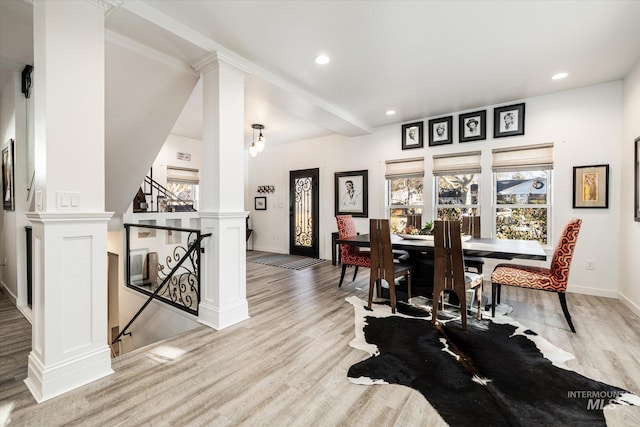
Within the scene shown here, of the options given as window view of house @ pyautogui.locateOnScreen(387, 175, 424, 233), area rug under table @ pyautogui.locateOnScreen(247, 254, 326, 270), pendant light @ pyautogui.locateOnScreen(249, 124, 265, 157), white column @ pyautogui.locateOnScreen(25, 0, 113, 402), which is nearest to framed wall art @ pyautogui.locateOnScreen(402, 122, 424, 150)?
window view of house @ pyautogui.locateOnScreen(387, 175, 424, 233)

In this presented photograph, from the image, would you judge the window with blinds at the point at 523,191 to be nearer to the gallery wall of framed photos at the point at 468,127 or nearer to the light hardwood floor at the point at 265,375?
the gallery wall of framed photos at the point at 468,127

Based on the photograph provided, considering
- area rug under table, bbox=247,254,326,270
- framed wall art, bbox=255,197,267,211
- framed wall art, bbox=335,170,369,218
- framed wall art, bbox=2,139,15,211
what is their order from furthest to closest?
1. framed wall art, bbox=255,197,267,211
2. framed wall art, bbox=335,170,369,218
3. area rug under table, bbox=247,254,326,270
4. framed wall art, bbox=2,139,15,211

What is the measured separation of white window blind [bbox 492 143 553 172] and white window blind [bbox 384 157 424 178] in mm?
1141

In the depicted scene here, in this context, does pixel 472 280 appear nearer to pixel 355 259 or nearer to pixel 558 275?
pixel 558 275

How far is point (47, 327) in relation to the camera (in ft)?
5.57

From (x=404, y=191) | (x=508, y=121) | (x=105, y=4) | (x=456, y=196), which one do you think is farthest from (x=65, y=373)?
(x=508, y=121)

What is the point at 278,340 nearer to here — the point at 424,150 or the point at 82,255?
the point at 82,255

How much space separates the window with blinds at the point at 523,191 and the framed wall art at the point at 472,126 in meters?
0.38

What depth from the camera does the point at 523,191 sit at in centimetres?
426

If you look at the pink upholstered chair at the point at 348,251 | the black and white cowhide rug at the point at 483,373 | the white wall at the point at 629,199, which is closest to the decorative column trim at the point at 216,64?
the pink upholstered chair at the point at 348,251

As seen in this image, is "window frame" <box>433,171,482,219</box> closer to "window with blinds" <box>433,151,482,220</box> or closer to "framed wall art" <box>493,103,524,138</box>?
"window with blinds" <box>433,151,482,220</box>

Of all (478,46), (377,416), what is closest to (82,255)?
(377,416)

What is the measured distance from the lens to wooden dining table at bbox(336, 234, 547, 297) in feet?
8.54

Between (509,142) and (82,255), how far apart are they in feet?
17.2
